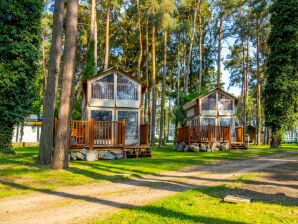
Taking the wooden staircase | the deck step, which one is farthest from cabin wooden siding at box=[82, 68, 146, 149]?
the wooden staircase

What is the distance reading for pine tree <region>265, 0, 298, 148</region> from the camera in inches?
1021

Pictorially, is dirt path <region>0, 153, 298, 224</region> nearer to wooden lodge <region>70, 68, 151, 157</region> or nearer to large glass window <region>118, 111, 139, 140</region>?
wooden lodge <region>70, 68, 151, 157</region>

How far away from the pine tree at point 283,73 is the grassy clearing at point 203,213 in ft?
70.5

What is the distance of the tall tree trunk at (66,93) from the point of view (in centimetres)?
1202

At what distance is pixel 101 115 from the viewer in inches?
858

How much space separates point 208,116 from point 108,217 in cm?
2341

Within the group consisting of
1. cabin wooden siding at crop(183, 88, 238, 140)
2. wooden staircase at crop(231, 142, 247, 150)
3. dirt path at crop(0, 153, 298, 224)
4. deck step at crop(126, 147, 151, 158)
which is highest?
cabin wooden siding at crop(183, 88, 238, 140)

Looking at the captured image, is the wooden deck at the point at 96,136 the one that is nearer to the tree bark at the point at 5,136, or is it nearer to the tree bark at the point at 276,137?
the tree bark at the point at 5,136

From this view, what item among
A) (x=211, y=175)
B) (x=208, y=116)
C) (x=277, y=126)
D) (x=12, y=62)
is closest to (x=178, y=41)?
(x=208, y=116)

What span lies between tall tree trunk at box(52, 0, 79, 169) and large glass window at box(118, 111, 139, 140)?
10.0 meters

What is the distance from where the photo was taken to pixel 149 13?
30.6m

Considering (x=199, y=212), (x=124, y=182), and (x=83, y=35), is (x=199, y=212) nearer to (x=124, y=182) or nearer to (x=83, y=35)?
(x=124, y=182)

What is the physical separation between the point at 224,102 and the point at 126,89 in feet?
34.4

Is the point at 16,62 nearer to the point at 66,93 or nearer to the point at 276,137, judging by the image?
the point at 66,93
